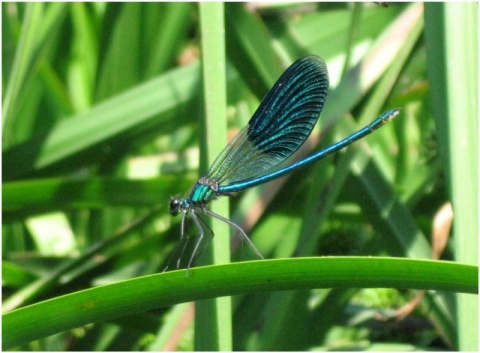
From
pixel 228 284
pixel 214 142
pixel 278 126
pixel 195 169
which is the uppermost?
pixel 195 169

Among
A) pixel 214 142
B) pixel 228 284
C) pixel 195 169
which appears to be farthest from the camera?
pixel 195 169

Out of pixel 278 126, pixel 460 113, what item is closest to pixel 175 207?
pixel 278 126

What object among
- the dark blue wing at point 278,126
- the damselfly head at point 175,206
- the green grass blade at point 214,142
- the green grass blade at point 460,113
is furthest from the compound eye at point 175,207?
the green grass blade at point 460,113

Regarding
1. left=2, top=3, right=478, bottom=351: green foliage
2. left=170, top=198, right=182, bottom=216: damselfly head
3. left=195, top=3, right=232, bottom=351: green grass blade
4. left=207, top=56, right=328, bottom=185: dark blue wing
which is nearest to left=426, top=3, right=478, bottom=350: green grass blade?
left=2, top=3, right=478, bottom=351: green foliage

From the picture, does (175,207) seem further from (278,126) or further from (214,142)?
(214,142)

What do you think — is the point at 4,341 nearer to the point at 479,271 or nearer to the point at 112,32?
the point at 479,271

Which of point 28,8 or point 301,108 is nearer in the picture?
point 301,108

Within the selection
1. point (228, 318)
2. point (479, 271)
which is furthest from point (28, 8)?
point (479, 271)
